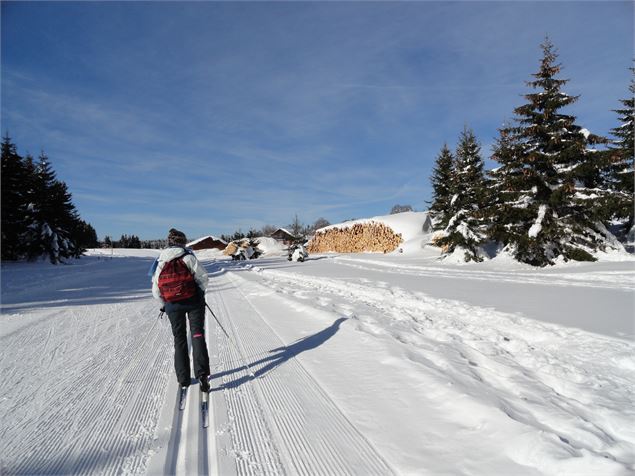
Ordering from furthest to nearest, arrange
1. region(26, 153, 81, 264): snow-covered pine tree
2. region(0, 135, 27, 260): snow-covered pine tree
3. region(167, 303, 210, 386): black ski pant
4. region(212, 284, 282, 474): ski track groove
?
region(26, 153, 81, 264): snow-covered pine tree → region(0, 135, 27, 260): snow-covered pine tree → region(167, 303, 210, 386): black ski pant → region(212, 284, 282, 474): ski track groove

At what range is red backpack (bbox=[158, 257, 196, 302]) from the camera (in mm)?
3793

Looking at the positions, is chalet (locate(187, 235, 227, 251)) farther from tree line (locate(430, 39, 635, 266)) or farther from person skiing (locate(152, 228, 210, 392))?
person skiing (locate(152, 228, 210, 392))

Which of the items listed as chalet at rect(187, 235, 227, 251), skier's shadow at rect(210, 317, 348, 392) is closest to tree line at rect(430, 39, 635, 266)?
skier's shadow at rect(210, 317, 348, 392)

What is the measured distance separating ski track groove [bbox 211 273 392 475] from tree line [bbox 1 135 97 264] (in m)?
30.5

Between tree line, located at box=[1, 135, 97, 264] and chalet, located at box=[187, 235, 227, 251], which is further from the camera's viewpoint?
chalet, located at box=[187, 235, 227, 251]

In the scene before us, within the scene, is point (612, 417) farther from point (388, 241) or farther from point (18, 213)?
point (18, 213)

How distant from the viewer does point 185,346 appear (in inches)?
151

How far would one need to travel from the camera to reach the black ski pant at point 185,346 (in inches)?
147

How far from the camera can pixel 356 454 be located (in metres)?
2.57

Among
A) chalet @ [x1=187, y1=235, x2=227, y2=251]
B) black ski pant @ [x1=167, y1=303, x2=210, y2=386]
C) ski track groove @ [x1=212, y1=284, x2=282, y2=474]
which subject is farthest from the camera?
chalet @ [x1=187, y1=235, x2=227, y2=251]

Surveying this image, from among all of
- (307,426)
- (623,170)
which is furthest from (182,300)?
(623,170)

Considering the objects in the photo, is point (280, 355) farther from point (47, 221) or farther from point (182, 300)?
point (47, 221)

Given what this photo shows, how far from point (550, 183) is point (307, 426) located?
16807 millimetres

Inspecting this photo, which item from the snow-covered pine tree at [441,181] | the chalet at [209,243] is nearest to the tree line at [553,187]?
the snow-covered pine tree at [441,181]
